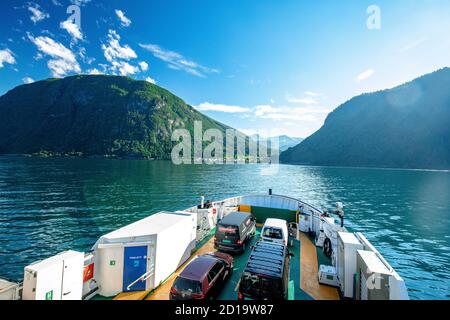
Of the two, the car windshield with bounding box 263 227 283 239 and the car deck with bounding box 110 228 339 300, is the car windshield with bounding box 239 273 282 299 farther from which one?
the car windshield with bounding box 263 227 283 239

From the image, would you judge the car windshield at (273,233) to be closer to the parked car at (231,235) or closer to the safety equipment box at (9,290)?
the parked car at (231,235)

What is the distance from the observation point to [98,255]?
809cm

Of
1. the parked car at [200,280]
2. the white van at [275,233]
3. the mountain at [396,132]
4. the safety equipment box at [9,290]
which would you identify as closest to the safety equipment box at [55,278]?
the safety equipment box at [9,290]

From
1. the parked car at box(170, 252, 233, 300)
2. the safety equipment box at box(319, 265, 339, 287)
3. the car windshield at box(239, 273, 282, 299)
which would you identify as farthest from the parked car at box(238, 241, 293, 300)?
the safety equipment box at box(319, 265, 339, 287)

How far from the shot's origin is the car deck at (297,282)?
8.19 metres

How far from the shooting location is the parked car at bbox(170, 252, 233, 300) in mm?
7051

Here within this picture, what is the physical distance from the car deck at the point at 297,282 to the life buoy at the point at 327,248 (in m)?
0.25

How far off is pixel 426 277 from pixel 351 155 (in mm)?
167763

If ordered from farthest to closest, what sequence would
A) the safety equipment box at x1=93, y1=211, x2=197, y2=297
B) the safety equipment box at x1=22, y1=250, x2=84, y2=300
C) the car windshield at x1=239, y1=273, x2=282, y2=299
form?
1. the safety equipment box at x1=93, y1=211, x2=197, y2=297
2. the car windshield at x1=239, y1=273, x2=282, y2=299
3. the safety equipment box at x1=22, y1=250, x2=84, y2=300

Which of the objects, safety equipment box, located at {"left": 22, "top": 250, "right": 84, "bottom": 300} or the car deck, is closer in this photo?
safety equipment box, located at {"left": 22, "top": 250, "right": 84, "bottom": 300}

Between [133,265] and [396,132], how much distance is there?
648 ft

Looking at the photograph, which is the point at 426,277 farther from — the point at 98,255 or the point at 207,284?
the point at 98,255

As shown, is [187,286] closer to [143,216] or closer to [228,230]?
[228,230]

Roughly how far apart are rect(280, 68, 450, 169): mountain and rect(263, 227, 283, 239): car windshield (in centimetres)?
17270
